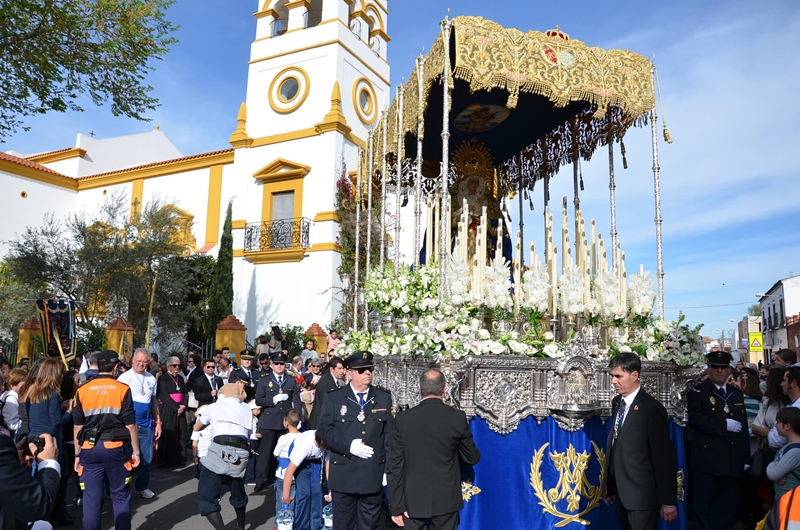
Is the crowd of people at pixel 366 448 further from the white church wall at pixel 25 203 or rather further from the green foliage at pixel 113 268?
the white church wall at pixel 25 203

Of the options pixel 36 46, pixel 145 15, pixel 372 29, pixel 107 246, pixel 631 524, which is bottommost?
pixel 631 524

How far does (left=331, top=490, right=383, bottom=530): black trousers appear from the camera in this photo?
4789 millimetres

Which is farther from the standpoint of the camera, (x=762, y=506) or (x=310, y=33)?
(x=310, y=33)

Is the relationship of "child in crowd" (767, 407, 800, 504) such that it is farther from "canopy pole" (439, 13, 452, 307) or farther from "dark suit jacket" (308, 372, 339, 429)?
"dark suit jacket" (308, 372, 339, 429)

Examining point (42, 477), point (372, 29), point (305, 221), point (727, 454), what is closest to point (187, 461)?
point (42, 477)

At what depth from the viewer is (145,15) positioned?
11.3 m

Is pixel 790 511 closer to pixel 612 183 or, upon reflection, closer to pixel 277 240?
pixel 612 183

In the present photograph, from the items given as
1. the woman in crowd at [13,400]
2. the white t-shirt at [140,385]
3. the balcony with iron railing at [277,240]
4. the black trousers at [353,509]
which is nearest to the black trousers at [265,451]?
the white t-shirt at [140,385]

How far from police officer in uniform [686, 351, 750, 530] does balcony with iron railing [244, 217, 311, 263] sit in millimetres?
15709

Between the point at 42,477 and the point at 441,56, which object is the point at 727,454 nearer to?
the point at 441,56

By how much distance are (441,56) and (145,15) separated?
727 cm

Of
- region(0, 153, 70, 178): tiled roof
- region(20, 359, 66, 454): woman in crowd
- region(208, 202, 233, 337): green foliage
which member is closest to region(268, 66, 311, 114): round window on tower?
region(208, 202, 233, 337): green foliage

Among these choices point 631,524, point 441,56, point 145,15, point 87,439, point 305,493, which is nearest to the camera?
point 631,524

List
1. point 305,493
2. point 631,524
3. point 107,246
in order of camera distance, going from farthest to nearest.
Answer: point 107,246 < point 305,493 < point 631,524
